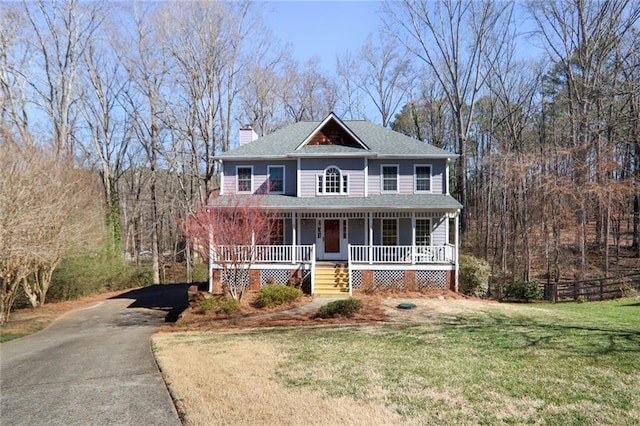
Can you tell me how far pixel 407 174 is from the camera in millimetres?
19641

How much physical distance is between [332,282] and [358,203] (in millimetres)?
3622

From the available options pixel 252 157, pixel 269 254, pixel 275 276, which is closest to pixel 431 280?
pixel 275 276

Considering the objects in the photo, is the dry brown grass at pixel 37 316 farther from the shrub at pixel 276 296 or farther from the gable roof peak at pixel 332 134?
the gable roof peak at pixel 332 134

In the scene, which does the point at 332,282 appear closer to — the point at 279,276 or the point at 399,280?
the point at 279,276

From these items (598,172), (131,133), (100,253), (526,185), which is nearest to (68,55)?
(131,133)

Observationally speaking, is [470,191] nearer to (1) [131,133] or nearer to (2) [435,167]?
(2) [435,167]

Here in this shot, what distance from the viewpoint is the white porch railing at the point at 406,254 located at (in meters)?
17.4

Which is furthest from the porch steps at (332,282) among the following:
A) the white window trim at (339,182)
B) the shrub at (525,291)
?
the shrub at (525,291)

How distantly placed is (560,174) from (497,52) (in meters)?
13.1

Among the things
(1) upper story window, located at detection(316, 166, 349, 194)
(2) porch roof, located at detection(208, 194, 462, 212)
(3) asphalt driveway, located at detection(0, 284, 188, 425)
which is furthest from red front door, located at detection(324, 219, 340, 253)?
(3) asphalt driveway, located at detection(0, 284, 188, 425)

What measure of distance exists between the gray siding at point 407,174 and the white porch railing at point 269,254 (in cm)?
444

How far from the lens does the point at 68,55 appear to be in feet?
89.4

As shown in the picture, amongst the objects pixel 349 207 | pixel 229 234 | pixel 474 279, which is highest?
pixel 349 207

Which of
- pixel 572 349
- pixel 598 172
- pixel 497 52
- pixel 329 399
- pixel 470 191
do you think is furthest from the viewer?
pixel 470 191
